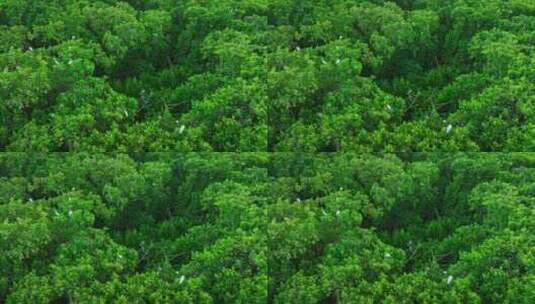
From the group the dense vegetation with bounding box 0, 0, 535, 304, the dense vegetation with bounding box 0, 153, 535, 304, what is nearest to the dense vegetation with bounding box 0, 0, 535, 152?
the dense vegetation with bounding box 0, 0, 535, 304

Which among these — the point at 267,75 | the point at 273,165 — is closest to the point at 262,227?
the point at 273,165

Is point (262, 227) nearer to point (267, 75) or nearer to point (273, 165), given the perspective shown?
point (273, 165)

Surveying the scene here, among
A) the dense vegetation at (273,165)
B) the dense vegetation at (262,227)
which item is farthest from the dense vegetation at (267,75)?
the dense vegetation at (262,227)

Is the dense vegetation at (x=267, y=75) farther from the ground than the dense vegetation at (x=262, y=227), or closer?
farther from the ground

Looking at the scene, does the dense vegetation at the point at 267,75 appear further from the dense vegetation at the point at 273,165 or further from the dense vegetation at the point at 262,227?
the dense vegetation at the point at 262,227

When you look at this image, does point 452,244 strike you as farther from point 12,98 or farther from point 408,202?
point 12,98

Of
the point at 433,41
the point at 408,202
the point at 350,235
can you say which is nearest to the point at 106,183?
the point at 350,235
